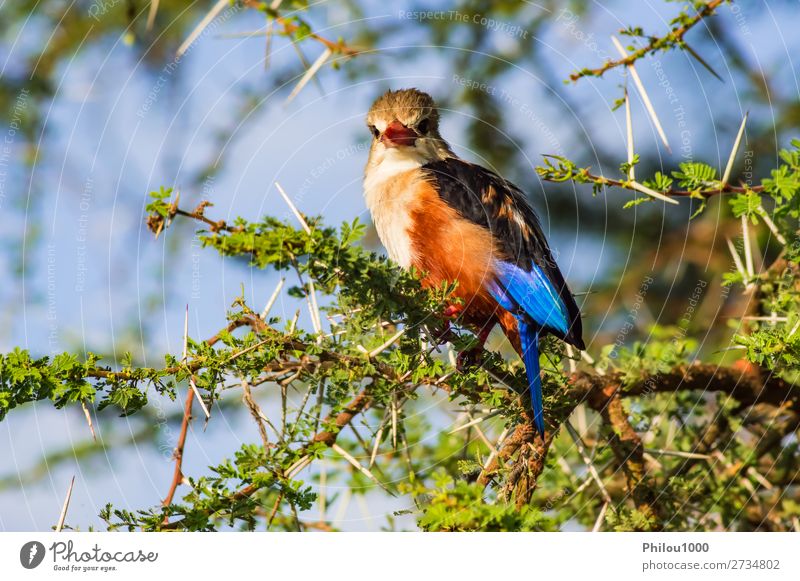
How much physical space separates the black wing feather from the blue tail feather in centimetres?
28

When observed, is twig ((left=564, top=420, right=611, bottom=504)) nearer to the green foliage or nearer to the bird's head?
the green foliage

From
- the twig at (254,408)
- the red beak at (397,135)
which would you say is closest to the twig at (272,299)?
the twig at (254,408)

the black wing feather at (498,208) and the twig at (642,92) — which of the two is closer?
the twig at (642,92)

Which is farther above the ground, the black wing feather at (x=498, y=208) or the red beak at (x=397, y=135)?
the red beak at (x=397, y=135)

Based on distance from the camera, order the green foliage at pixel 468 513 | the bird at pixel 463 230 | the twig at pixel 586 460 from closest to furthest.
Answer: the green foliage at pixel 468 513 → the twig at pixel 586 460 → the bird at pixel 463 230

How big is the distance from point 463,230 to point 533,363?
837mm

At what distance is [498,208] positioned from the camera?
358cm

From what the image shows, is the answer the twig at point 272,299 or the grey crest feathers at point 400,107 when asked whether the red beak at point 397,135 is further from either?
the twig at point 272,299

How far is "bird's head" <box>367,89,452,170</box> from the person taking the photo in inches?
150

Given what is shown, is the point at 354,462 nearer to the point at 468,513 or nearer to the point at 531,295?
the point at 468,513

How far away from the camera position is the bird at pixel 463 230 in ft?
10.6

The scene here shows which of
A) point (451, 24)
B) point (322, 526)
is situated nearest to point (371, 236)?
point (451, 24)
